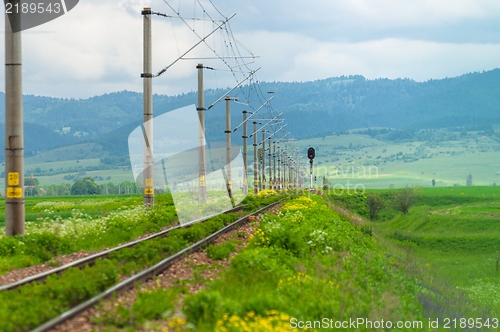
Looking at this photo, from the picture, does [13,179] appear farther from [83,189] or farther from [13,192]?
[83,189]

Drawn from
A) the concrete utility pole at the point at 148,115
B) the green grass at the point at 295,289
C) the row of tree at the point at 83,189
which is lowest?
the row of tree at the point at 83,189

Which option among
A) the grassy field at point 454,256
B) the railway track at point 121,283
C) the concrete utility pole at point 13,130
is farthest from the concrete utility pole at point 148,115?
the concrete utility pole at point 13,130

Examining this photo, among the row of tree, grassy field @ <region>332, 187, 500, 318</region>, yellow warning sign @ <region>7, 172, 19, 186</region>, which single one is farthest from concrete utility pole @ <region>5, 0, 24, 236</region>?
the row of tree

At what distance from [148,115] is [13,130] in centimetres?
1244

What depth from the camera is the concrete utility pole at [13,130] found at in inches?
678

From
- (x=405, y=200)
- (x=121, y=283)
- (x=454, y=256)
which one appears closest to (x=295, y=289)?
(x=121, y=283)

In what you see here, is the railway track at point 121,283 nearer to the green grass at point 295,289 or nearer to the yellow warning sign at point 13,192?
the green grass at point 295,289

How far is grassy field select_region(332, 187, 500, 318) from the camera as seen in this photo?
2386 centimetres

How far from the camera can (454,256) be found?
154ft

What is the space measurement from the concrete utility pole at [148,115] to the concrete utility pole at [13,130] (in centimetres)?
1177

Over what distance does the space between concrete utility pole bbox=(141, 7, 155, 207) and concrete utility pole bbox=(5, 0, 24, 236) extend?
38.6 ft

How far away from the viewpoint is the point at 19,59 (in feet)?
57.5

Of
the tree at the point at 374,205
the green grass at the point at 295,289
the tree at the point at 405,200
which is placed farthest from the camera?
the tree at the point at 374,205

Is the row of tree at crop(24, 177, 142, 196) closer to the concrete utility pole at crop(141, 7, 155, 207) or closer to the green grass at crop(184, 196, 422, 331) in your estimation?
the concrete utility pole at crop(141, 7, 155, 207)
